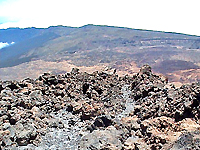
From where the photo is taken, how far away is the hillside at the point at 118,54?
4869 centimetres

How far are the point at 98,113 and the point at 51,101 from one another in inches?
128

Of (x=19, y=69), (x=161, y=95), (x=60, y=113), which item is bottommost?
(x=19, y=69)

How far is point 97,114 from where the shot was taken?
13.3 m

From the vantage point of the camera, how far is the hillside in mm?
48688

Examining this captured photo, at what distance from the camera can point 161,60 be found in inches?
2174

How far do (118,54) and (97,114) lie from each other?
163 feet

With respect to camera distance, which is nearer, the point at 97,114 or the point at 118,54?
the point at 97,114

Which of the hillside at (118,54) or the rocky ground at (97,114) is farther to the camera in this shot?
the hillside at (118,54)

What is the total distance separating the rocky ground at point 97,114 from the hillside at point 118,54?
24.1 metres

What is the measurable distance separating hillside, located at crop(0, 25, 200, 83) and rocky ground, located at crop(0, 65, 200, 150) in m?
24.1

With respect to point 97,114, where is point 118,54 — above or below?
below

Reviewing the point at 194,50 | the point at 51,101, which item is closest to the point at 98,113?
the point at 51,101

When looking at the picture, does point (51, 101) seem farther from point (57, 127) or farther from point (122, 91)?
point (122, 91)

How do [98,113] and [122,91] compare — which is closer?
[98,113]
